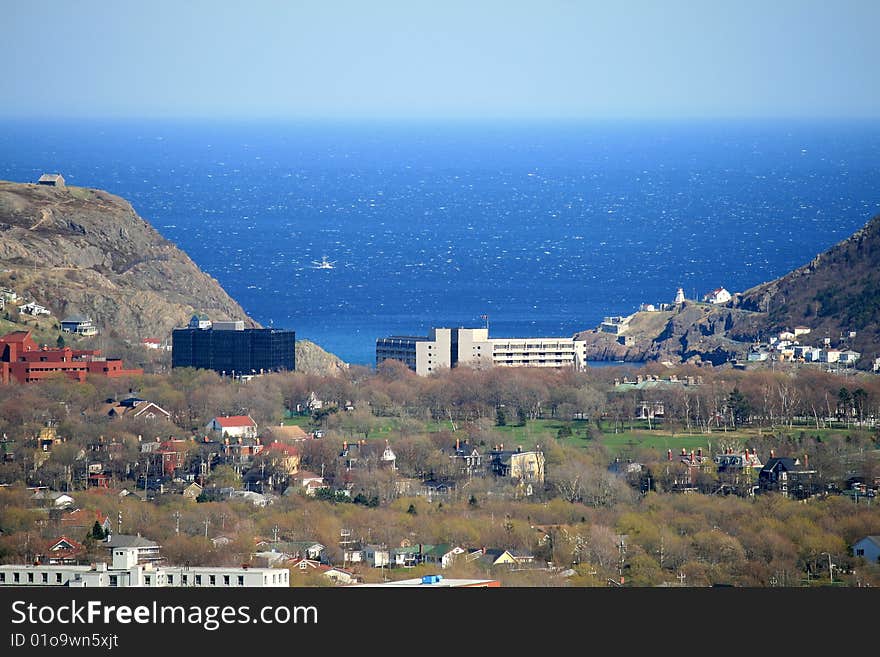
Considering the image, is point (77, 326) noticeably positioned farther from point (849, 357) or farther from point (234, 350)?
point (849, 357)

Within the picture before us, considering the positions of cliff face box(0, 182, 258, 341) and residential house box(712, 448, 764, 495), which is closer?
residential house box(712, 448, 764, 495)

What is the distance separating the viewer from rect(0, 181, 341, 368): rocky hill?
63.6 meters

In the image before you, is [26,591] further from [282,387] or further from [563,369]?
[563,369]

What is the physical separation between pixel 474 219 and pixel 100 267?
54.8 meters

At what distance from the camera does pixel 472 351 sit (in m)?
63.9

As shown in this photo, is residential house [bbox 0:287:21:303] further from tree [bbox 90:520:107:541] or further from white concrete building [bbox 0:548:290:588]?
white concrete building [bbox 0:548:290:588]

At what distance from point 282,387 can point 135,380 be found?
2960 millimetres

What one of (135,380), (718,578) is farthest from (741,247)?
(718,578)

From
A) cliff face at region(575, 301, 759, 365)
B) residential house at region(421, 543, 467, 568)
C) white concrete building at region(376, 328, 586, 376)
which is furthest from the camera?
cliff face at region(575, 301, 759, 365)

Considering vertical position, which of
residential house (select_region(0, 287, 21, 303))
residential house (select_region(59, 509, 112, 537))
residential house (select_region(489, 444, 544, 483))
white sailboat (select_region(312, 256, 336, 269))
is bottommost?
residential house (select_region(59, 509, 112, 537))

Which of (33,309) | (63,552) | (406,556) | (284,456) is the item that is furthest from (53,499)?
(33,309)

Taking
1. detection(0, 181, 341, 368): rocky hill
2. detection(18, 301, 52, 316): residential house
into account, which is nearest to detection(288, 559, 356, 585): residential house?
detection(0, 181, 341, 368): rocky hill

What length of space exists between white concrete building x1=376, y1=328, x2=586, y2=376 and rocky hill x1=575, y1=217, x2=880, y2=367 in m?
3.64

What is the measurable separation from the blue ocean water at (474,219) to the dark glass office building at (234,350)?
659 cm
